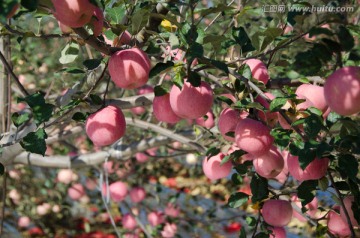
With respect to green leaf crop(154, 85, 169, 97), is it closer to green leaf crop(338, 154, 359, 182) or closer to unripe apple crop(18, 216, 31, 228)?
green leaf crop(338, 154, 359, 182)

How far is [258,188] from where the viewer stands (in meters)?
1.16

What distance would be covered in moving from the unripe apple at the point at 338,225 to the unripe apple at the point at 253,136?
14.4 inches

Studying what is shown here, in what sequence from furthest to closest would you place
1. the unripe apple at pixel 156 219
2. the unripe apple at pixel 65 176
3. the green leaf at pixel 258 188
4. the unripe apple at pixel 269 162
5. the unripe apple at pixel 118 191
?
1. the unripe apple at pixel 65 176
2. the unripe apple at pixel 156 219
3. the unripe apple at pixel 118 191
4. the green leaf at pixel 258 188
5. the unripe apple at pixel 269 162

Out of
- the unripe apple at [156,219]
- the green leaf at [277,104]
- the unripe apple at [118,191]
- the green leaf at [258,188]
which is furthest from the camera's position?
the unripe apple at [156,219]

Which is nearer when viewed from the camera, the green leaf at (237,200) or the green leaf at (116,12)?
the green leaf at (116,12)

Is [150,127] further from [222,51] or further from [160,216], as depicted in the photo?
[160,216]

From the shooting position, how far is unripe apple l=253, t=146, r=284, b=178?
1.04m

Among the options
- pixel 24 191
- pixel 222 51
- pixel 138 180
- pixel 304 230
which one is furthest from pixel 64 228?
pixel 222 51

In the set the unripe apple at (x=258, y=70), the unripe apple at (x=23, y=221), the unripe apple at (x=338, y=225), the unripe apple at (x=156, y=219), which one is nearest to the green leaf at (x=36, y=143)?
the unripe apple at (x=258, y=70)

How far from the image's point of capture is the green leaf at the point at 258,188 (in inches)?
44.9

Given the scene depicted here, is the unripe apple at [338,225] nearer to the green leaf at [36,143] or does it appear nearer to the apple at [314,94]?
the apple at [314,94]

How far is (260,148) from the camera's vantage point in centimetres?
93

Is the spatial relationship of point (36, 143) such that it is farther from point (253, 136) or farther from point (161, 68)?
point (253, 136)

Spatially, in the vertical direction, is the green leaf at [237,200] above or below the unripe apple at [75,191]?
above
